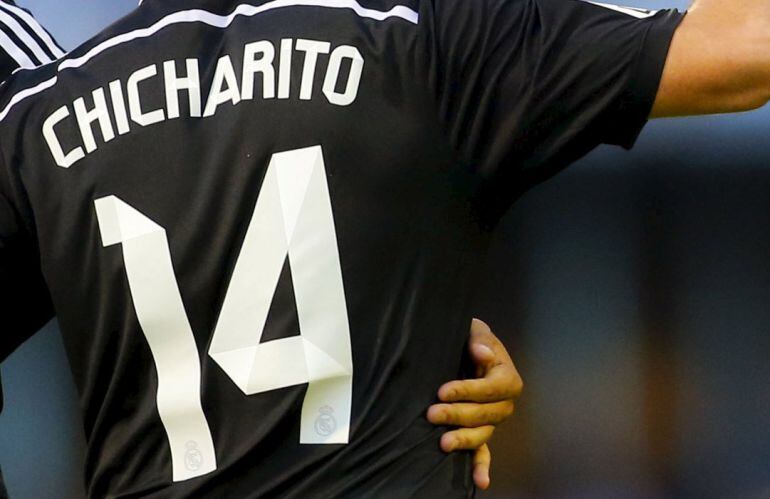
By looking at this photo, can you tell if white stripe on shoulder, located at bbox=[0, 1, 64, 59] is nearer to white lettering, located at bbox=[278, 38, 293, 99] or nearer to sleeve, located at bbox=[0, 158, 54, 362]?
sleeve, located at bbox=[0, 158, 54, 362]

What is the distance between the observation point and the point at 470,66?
70 cm

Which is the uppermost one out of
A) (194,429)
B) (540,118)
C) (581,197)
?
(540,118)

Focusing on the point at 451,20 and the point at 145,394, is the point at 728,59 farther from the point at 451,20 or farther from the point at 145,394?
the point at 145,394

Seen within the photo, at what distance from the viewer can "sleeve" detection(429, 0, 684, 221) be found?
683 millimetres

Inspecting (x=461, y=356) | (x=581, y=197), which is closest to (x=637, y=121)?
(x=461, y=356)

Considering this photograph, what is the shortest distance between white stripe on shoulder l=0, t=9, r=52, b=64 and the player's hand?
480 millimetres

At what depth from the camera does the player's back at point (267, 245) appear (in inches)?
27.7

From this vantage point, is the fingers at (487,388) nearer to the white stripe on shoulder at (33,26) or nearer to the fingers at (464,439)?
the fingers at (464,439)

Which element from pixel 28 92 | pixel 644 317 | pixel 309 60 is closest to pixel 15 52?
pixel 28 92

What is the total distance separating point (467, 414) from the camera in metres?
0.75

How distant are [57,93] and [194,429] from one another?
0.96 ft

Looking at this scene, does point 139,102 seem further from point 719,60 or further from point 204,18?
point 719,60

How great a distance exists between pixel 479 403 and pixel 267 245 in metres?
0.22

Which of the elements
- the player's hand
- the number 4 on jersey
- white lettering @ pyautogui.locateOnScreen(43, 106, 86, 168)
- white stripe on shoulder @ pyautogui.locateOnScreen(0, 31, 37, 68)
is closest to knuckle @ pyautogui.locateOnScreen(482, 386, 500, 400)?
the player's hand
